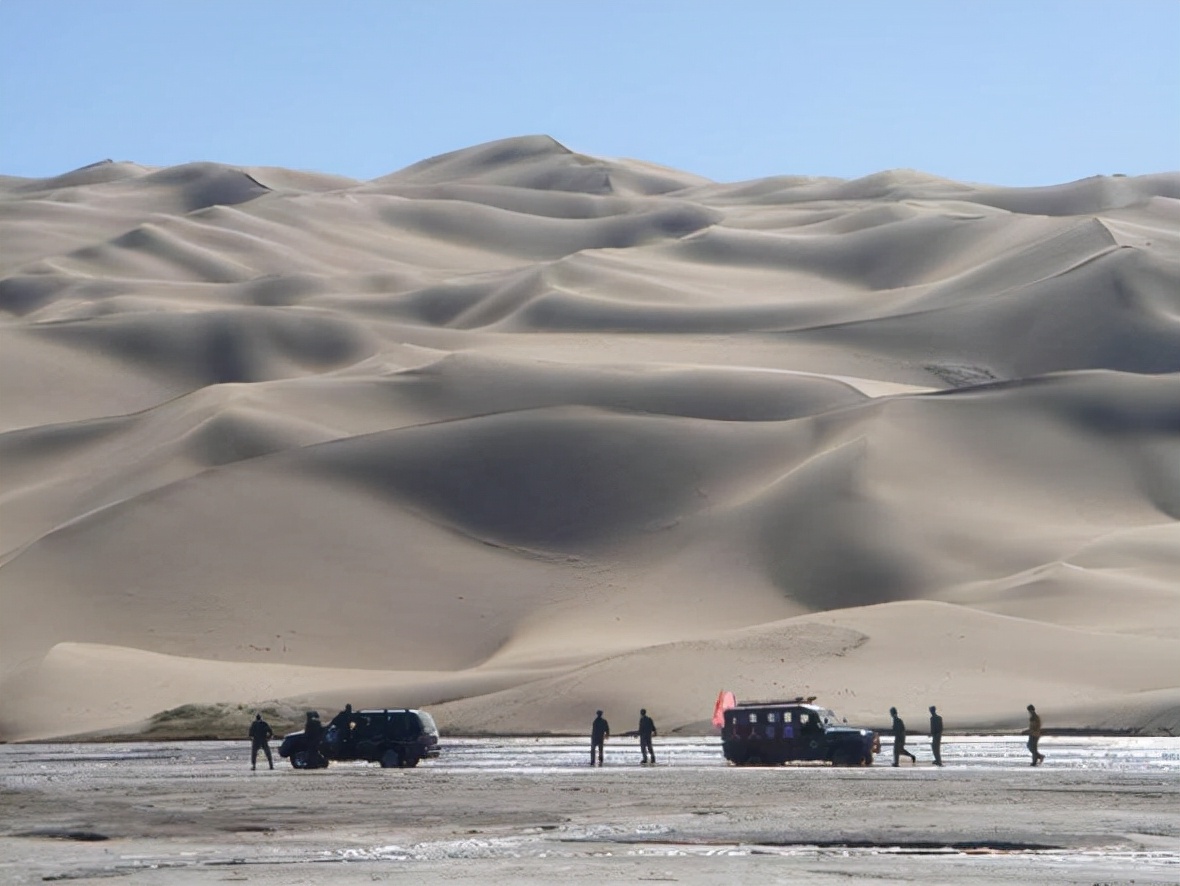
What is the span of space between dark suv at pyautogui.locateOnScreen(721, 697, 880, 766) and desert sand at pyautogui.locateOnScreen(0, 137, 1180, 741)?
9682 millimetres

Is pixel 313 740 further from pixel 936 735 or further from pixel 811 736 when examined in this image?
pixel 936 735

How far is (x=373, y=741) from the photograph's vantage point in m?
39.2

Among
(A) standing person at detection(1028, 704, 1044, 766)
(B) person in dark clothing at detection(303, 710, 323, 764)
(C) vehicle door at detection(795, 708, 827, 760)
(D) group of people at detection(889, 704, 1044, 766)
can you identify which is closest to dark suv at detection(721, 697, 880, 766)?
(C) vehicle door at detection(795, 708, 827, 760)

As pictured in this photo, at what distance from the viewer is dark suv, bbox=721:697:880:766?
37.3 m

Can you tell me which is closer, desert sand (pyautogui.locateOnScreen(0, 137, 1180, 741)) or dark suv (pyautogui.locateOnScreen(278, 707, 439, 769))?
dark suv (pyautogui.locateOnScreen(278, 707, 439, 769))

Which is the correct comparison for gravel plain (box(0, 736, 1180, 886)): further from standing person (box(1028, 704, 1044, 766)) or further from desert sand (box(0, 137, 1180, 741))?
desert sand (box(0, 137, 1180, 741))

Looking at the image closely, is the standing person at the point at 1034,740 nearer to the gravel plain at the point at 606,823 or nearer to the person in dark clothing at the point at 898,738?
the gravel plain at the point at 606,823

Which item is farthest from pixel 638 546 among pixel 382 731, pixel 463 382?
pixel 382 731

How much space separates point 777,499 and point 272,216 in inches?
4943

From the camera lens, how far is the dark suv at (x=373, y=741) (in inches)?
1506

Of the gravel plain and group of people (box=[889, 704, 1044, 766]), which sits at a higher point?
group of people (box=[889, 704, 1044, 766])

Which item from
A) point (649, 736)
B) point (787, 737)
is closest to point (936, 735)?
point (787, 737)

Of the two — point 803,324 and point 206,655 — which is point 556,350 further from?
point 206,655

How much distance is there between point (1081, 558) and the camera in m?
69.1
